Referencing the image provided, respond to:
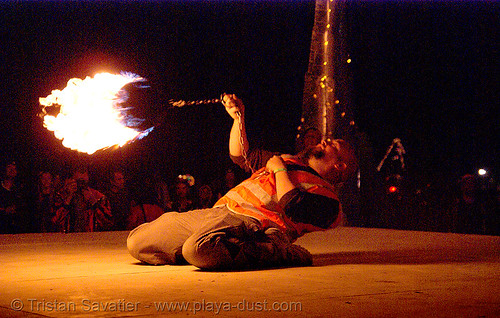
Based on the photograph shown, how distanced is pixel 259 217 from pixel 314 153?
71cm

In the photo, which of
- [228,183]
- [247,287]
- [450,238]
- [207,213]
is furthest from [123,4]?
[247,287]

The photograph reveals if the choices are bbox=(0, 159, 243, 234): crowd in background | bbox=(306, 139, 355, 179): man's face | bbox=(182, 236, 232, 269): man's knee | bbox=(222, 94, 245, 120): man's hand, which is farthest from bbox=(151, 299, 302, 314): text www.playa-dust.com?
bbox=(0, 159, 243, 234): crowd in background

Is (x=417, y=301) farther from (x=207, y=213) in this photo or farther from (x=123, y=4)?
(x=123, y=4)

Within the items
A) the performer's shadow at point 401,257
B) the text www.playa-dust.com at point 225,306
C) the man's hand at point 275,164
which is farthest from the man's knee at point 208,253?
the text www.playa-dust.com at point 225,306

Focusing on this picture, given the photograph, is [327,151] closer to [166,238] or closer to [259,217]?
[259,217]

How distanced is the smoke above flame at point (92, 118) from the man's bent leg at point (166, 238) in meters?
1.65

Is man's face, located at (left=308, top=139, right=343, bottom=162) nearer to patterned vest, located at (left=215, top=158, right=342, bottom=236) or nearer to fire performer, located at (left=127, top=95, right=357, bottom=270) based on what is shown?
fire performer, located at (left=127, top=95, right=357, bottom=270)

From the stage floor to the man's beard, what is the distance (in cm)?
85

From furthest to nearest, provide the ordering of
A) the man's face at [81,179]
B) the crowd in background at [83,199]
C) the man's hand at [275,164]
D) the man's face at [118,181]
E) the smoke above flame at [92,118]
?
the man's face at [118,181] → the man's face at [81,179] → the crowd in background at [83,199] → the smoke above flame at [92,118] → the man's hand at [275,164]

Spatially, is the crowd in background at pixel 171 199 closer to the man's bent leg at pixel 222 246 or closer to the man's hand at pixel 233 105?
the man's hand at pixel 233 105

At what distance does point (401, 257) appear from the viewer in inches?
224

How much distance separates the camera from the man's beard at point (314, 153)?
203 inches

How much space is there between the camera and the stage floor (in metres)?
2.99

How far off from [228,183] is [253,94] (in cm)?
442
